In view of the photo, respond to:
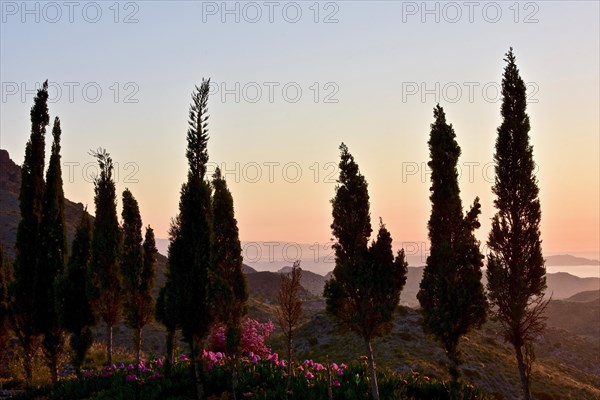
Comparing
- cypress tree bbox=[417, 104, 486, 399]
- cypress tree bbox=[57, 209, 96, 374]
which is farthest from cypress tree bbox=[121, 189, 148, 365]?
cypress tree bbox=[417, 104, 486, 399]

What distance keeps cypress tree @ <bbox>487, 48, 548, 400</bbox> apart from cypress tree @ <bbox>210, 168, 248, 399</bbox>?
8.22 metres

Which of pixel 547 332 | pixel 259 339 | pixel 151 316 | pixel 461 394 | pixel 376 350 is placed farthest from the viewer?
pixel 547 332

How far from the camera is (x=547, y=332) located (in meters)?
55.3

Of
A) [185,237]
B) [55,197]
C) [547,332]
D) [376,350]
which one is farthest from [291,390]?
[547,332]

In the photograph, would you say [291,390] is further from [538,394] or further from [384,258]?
[538,394]

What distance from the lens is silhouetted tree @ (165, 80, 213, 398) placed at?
17062mm

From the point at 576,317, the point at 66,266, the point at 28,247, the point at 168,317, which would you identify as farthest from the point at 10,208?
the point at 576,317

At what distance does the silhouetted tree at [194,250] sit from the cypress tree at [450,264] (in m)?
6.91

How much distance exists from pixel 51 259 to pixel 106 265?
3134 mm

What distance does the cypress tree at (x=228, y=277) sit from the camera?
16594 millimetres

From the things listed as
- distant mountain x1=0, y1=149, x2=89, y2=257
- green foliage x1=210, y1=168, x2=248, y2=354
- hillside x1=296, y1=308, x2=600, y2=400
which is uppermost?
distant mountain x1=0, y1=149, x2=89, y2=257

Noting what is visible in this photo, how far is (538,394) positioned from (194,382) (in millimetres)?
21687

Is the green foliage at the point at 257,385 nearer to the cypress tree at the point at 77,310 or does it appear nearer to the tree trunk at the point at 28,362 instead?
the cypress tree at the point at 77,310

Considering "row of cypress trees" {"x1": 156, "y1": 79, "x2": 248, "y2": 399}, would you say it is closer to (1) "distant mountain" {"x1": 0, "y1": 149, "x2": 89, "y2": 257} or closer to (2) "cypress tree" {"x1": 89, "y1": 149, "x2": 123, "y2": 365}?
(2) "cypress tree" {"x1": 89, "y1": 149, "x2": 123, "y2": 365}
